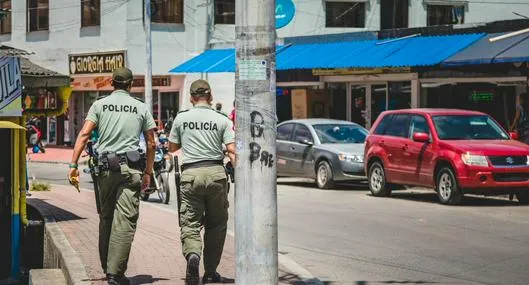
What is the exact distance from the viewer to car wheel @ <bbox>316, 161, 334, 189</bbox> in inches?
819

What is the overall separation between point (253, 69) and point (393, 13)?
110ft

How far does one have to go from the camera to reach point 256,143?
6.06 meters

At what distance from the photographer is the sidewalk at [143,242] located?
878cm

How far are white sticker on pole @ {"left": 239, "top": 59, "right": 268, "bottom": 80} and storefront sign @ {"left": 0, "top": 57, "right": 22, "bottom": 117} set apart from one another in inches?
180

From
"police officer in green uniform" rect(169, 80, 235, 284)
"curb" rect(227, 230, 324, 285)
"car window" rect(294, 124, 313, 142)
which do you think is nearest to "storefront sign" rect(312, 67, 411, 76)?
"car window" rect(294, 124, 313, 142)

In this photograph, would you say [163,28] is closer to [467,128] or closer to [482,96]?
[482,96]

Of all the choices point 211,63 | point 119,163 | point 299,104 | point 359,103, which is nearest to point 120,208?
point 119,163

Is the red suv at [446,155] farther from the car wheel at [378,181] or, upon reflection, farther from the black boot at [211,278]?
the black boot at [211,278]

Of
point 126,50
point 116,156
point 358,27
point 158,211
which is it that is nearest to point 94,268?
point 116,156

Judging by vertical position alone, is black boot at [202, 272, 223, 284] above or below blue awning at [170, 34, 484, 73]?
below

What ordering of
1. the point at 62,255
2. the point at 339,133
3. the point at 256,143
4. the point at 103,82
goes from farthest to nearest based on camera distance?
the point at 103,82 < the point at 339,133 < the point at 62,255 < the point at 256,143

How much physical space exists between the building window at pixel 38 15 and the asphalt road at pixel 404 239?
77.6ft

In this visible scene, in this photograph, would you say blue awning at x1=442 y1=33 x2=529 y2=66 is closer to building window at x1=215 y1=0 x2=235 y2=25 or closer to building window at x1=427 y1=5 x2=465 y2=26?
building window at x1=215 y1=0 x2=235 y2=25

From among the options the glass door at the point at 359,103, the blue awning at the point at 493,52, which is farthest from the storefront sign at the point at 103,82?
the blue awning at the point at 493,52
